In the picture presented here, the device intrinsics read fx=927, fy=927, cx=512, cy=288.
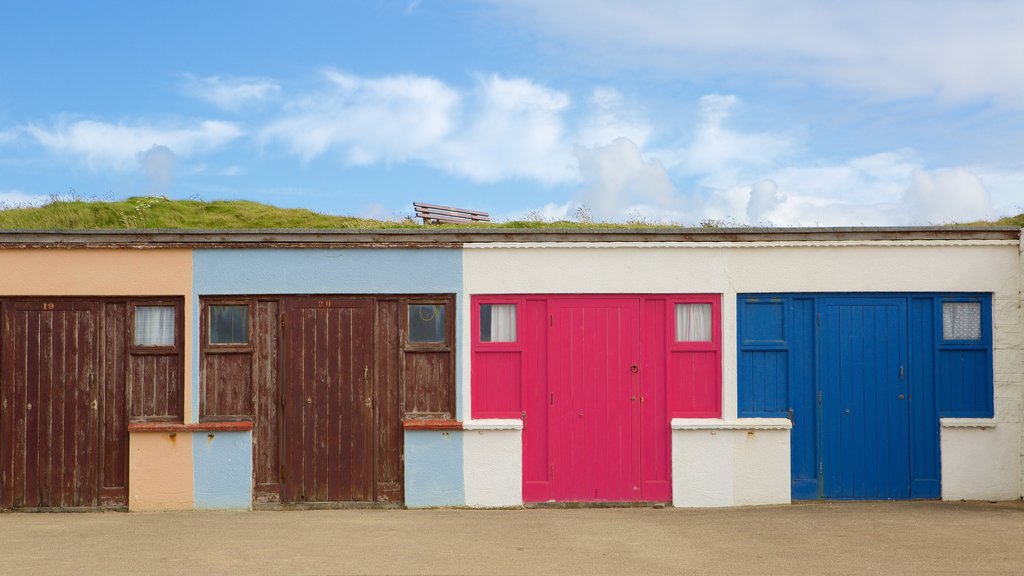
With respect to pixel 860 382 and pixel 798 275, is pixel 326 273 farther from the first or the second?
pixel 860 382

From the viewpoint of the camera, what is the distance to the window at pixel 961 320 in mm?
11141

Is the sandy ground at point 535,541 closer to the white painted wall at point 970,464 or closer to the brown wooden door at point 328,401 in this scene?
the white painted wall at point 970,464

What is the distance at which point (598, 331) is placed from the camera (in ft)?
35.8

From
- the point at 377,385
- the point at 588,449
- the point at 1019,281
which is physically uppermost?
the point at 1019,281

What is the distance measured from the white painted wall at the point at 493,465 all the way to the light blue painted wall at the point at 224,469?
8.24ft

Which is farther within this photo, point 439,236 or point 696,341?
point 696,341

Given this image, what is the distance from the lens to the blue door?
10969 mm

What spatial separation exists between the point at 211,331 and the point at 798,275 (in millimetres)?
6933

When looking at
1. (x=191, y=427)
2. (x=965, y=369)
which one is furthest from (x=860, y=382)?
(x=191, y=427)

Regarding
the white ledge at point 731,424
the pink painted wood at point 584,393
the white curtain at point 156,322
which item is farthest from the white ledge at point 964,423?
the white curtain at point 156,322

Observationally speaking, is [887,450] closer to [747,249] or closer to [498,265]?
[747,249]

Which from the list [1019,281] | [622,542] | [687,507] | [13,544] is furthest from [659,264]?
[13,544]

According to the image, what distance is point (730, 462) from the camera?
1088 cm

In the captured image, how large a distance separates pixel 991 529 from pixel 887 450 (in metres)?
1.80
